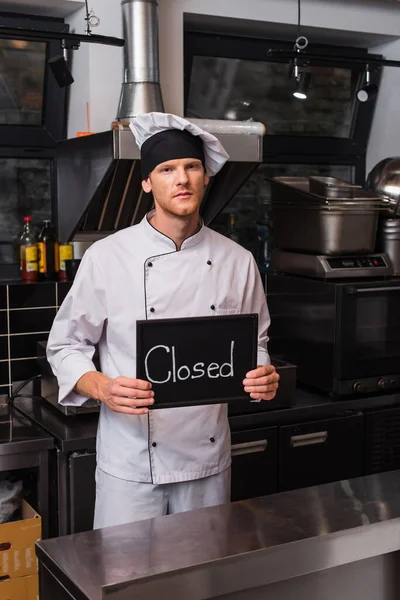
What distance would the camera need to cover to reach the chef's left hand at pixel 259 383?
6.45ft

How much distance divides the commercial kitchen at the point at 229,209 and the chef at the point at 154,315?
1.55ft

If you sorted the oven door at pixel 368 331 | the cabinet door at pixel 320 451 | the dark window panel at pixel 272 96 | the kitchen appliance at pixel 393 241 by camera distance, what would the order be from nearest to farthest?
the cabinet door at pixel 320 451 → the oven door at pixel 368 331 → the kitchen appliance at pixel 393 241 → the dark window panel at pixel 272 96

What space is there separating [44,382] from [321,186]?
4.57 feet

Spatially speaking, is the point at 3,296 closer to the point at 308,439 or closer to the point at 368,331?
the point at 308,439

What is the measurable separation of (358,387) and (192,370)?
5.15 feet

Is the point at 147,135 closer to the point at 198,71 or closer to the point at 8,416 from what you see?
the point at 8,416

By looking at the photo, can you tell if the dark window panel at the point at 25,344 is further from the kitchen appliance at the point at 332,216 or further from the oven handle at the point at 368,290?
the oven handle at the point at 368,290

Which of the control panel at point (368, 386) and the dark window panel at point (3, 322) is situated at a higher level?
the dark window panel at point (3, 322)

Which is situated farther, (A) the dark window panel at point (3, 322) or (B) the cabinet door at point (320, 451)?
(A) the dark window panel at point (3, 322)

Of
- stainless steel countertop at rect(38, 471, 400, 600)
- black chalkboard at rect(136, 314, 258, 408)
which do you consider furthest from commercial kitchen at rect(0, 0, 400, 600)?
stainless steel countertop at rect(38, 471, 400, 600)

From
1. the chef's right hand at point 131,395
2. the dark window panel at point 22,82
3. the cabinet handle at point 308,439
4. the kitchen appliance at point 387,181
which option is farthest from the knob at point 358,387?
the dark window panel at point 22,82

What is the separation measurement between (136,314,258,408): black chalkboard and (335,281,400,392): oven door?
1374 mm

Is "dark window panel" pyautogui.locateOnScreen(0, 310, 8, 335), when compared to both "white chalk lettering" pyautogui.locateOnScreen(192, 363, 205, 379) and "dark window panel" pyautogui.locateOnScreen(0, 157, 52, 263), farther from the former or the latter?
"white chalk lettering" pyautogui.locateOnScreen(192, 363, 205, 379)

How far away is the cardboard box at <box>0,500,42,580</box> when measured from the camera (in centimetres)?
270
